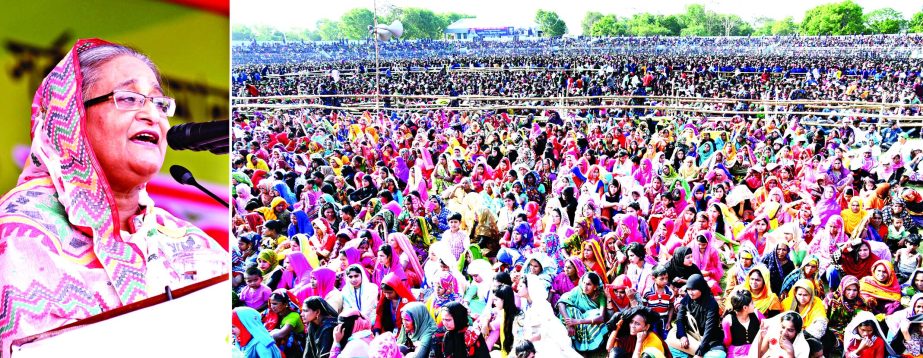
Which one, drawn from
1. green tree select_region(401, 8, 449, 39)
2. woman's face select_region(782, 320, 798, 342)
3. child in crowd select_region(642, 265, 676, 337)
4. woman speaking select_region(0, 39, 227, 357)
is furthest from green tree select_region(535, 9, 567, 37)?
woman speaking select_region(0, 39, 227, 357)

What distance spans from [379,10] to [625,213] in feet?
8.92

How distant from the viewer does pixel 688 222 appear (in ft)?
13.7

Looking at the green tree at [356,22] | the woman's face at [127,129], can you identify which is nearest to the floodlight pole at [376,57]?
the green tree at [356,22]

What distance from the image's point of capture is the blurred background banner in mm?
2025

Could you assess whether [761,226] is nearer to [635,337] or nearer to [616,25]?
[635,337]

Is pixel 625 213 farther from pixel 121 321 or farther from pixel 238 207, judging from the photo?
pixel 121 321

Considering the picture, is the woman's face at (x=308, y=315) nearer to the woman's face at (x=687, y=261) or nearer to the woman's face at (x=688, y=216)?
the woman's face at (x=687, y=261)

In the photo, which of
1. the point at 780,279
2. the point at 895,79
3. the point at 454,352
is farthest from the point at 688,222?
the point at 895,79

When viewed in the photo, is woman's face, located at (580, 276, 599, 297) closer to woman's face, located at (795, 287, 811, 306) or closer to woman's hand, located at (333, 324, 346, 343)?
woman's face, located at (795, 287, 811, 306)

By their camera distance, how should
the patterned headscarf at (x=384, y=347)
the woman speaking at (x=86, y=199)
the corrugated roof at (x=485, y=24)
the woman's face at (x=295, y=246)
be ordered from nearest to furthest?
the woman speaking at (x=86, y=199)
the patterned headscarf at (x=384, y=347)
the woman's face at (x=295, y=246)
the corrugated roof at (x=485, y=24)

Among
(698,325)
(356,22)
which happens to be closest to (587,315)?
(698,325)

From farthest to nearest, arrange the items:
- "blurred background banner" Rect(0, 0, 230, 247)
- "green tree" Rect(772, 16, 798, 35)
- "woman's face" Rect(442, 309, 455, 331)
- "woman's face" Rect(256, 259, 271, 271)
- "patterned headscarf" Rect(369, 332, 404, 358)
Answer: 1. "green tree" Rect(772, 16, 798, 35)
2. "woman's face" Rect(256, 259, 271, 271)
3. "woman's face" Rect(442, 309, 455, 331)
4. "patterned headscarf" Rect(369, 332, 404, 358)
5. "blurred background banner" Rect(0, 0, 230, 247)

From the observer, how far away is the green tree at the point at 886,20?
216 inches

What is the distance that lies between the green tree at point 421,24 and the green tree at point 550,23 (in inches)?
29.6
